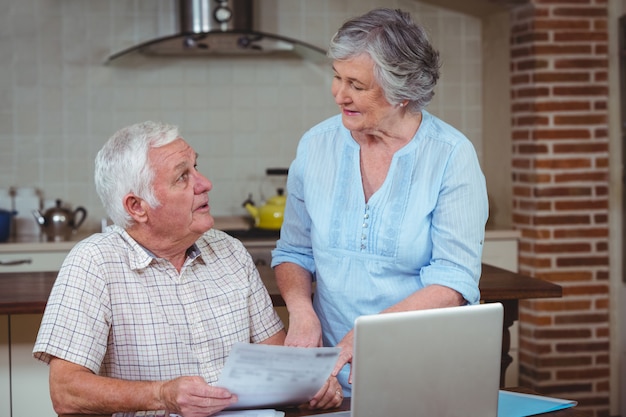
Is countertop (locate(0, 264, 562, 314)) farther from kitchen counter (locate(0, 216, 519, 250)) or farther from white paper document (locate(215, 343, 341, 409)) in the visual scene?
kitchen counter (locate(0, 216, 519, 250))

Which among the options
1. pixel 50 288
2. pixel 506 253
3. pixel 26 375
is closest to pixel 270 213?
pixel 506 253

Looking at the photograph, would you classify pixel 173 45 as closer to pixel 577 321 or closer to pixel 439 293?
pixel 577 321

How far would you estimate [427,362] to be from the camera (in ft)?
5.79

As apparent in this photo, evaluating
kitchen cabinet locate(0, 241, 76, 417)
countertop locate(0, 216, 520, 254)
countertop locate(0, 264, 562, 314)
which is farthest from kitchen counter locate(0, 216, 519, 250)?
kitchen cabinet locate(0, 241, 76, 417)

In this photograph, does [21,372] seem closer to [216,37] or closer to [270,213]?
[270,213]

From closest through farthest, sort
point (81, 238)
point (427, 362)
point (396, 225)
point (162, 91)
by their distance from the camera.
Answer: point (427, 362) → point (396, 225) → point (81, 238) → point (162, 91)

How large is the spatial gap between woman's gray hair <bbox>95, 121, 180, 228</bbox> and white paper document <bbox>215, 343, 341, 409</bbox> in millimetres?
514

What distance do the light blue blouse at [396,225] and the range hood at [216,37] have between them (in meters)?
Answer: 2.51

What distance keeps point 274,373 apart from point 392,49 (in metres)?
0.78

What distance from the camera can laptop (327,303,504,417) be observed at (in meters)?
1.72

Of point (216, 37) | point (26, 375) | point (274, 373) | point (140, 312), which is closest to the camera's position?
point (274, 373)

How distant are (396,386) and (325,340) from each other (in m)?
0.71

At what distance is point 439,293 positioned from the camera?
2240 mm

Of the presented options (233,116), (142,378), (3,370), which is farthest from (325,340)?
(233,116)
